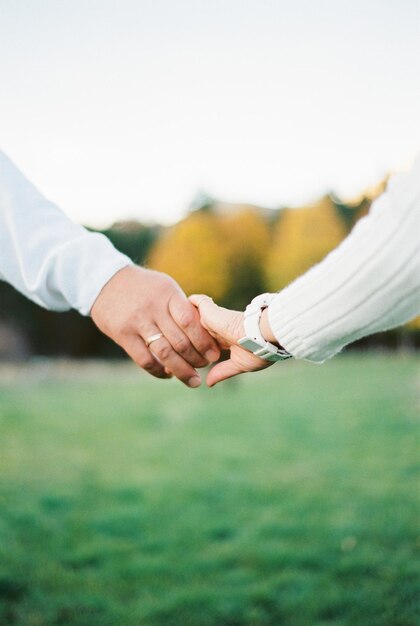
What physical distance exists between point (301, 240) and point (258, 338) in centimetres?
1840

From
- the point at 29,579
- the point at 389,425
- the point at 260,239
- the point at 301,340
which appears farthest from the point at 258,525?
the point at 260,239

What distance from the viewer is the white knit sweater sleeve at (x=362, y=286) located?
1382 millimetres

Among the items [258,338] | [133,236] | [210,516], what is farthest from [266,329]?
[133,236]

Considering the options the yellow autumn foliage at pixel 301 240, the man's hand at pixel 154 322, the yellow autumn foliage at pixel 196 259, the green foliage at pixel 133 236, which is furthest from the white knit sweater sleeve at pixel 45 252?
the green foliage at pixel 133 236

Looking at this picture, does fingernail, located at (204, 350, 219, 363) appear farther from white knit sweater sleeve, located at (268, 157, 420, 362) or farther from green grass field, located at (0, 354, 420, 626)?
green grass field, located at (0, 354, 420, 626)

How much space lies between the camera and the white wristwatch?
1806 millimetres

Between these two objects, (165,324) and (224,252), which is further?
(224,252)

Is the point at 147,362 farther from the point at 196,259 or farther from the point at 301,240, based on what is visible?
the point at 301,240

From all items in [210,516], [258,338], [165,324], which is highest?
[258,338]

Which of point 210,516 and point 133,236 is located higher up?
point 210,516

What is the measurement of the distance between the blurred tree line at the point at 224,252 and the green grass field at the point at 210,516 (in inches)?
259

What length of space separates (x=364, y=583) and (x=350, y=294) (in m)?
2.54

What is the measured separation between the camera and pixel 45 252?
215cm

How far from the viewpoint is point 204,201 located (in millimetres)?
19203
